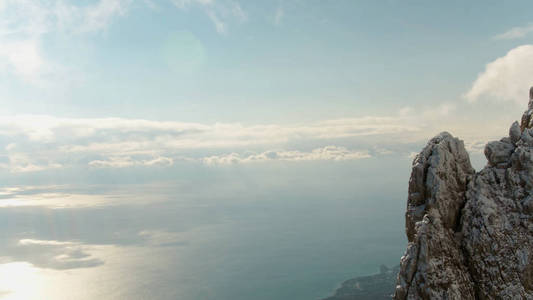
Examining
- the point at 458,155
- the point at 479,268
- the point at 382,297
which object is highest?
the point at 458,155

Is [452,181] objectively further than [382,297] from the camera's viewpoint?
No

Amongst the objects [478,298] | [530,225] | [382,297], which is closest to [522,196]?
[530,225]

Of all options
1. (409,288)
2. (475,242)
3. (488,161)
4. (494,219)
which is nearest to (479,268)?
(475,242)

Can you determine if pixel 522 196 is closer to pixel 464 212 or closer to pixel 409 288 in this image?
pixel 464 212

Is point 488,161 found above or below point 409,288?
above

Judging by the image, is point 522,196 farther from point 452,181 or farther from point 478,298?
point 478,298

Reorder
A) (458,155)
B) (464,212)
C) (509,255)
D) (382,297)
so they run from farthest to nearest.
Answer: (382,297), (458,155), (464,212), (509,255)

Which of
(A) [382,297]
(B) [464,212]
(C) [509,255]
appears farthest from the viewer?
(A) [382,297]
